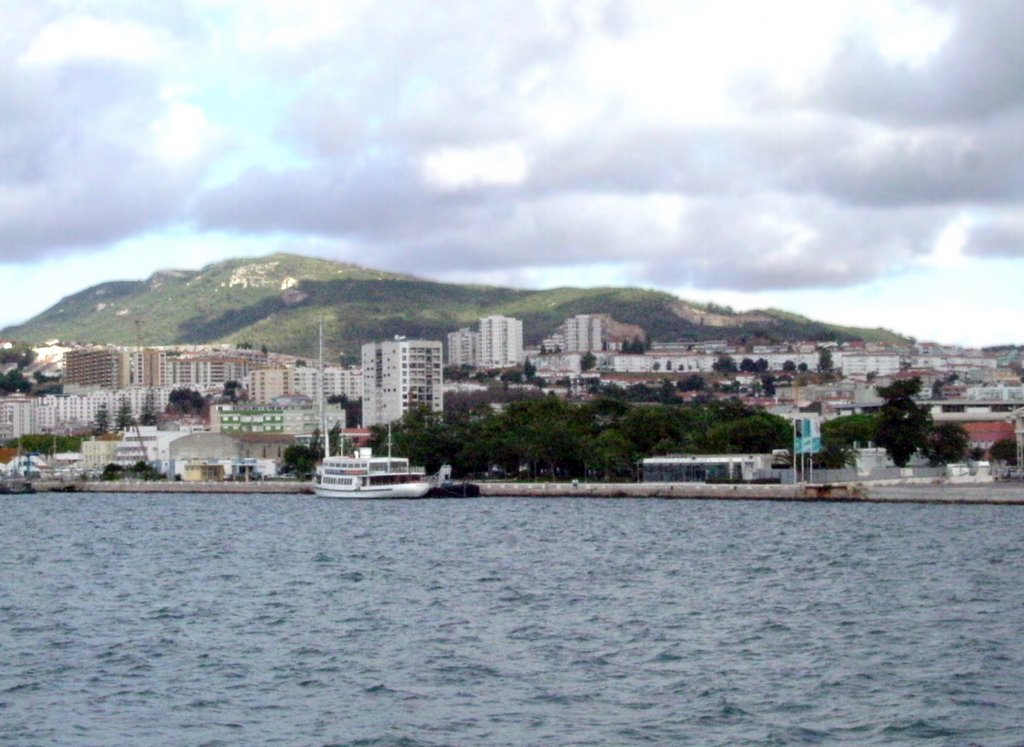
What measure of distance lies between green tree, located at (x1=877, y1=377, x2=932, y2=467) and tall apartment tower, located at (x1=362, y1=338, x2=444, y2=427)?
83.5m

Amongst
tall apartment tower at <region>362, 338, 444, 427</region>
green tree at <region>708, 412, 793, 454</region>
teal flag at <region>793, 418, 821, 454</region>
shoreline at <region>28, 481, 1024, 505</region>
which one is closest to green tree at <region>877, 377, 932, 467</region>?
green tree at <region>708, 412, 793, 454</region>

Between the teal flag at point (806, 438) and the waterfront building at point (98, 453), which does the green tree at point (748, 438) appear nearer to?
the teal flag at point (806, 438)

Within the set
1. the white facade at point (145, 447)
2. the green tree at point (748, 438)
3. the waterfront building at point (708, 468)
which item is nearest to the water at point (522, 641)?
the waterfront building at point (708, 468)

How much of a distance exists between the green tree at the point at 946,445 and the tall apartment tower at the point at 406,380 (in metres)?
78.6

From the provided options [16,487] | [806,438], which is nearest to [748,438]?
[806,438]

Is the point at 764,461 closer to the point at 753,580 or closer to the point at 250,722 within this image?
the point at 753,580

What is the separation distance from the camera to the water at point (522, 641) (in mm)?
20188

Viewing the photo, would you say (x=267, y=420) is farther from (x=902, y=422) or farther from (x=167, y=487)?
(x=902, y=422)

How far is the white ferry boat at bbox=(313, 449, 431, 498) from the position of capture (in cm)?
8850

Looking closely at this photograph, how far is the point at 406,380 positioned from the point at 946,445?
84.1m

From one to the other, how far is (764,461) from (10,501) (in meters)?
47.2

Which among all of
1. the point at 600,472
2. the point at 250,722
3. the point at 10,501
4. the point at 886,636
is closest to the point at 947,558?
the point at 886,636

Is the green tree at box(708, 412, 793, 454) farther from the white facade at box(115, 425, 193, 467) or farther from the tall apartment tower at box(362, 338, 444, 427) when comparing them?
the tall apartment tower at box(362, 338, 444, 427)

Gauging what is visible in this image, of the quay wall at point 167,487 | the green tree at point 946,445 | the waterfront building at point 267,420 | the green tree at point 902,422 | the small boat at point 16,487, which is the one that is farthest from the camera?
the waterfront building at point 267,420
